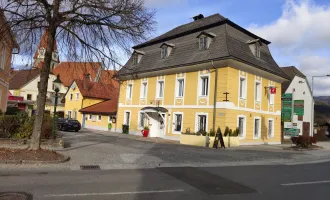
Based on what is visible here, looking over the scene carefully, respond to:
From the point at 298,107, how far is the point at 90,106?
2933 cm

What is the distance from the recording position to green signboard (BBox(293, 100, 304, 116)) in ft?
104

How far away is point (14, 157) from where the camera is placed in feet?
36.6

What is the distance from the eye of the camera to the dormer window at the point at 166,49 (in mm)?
29466

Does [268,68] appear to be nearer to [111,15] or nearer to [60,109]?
[111,15]

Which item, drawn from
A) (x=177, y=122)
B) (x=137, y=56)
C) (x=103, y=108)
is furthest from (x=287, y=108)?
(x=103, y=108)

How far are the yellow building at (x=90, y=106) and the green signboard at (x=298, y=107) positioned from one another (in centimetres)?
2093

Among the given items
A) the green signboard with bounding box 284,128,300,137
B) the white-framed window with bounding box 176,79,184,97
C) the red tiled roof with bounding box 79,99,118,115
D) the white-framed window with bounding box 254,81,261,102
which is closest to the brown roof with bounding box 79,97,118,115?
the red tiled roof with bounding box 79,99,118,115

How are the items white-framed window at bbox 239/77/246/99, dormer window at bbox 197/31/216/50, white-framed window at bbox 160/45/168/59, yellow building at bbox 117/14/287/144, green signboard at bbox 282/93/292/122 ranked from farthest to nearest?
green signboard at bbox 282/93/292/122
white-framed window at bbox 160/45/168/59
white-framed window at bbox 239/77/246/99
dormer window at bbox 197/31/216/50
yellow building at bbox 117/14/287/144

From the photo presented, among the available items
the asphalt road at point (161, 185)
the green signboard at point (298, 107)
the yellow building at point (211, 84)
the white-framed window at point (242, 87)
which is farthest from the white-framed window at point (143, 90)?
the asphalt road at point (161, 185)

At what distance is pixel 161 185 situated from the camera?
837 centimetres

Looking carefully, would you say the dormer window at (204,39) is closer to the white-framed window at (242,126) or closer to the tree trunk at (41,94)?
the white-framed window at (242,126)

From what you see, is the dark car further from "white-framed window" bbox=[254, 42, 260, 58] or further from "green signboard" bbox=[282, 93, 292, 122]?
"green signboard" bbox=[282, 93, 292, 122]

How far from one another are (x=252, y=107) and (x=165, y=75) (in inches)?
340

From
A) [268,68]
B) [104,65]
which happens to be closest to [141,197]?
[104,65]
